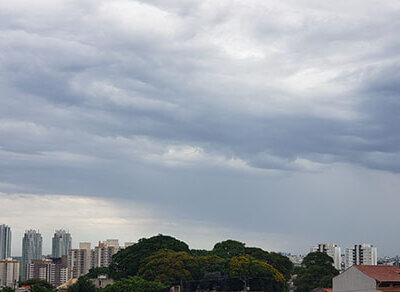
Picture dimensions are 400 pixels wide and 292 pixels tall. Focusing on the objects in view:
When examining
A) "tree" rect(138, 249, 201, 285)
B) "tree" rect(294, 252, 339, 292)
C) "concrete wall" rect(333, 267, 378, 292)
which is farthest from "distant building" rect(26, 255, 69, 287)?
"concrete wall" rect(333, 267, 378, 292)

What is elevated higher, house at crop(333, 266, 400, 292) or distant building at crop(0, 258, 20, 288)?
house at crop(333, 266, 400, 292)

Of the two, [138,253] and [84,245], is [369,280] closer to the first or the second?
[138,253]

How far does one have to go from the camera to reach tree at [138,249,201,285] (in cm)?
5659

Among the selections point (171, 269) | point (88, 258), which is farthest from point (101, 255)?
point (171, 269)

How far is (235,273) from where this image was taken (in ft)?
188

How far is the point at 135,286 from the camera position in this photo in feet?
168

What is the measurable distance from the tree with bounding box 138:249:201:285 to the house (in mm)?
18218

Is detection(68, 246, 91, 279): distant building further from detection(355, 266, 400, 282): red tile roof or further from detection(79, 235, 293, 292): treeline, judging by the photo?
detection(355, 266, 400, 282): red tile roof

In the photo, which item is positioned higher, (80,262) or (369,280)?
(369,280)

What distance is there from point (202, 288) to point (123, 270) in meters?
12.1

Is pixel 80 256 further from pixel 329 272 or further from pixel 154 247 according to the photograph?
pixel 329 272

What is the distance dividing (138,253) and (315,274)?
21789 millimetres

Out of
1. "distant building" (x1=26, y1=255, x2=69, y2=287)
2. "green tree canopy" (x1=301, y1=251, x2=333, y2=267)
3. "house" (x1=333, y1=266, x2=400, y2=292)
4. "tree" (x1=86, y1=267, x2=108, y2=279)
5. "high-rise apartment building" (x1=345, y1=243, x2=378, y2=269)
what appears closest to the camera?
"house" (x1=333, y1=266, x2=400, y2=292)

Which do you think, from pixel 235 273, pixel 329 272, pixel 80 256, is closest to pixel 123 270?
pixel 235 273
